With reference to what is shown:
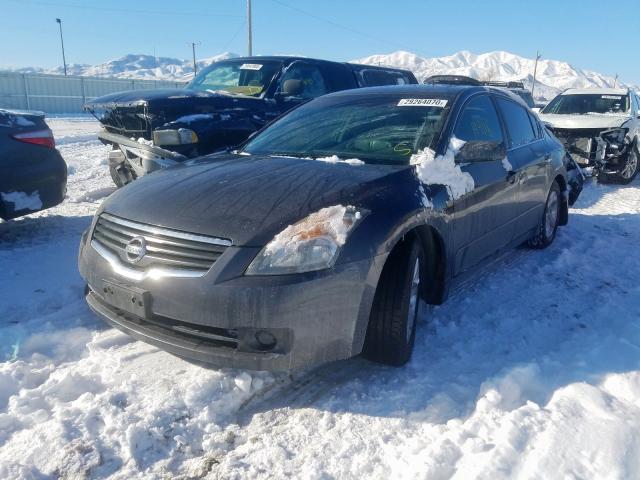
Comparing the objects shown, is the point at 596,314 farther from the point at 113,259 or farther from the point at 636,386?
the point at 113,259

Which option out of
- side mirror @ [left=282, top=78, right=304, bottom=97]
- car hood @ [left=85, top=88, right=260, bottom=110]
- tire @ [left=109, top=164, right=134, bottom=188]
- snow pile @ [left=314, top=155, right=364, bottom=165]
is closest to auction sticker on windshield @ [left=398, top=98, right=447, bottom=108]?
snow pile @ [left=314, top=155, right=364, bottom=165]

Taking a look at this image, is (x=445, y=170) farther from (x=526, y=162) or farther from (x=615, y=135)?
(x=615, y=135)

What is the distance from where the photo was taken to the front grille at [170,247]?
240 cm

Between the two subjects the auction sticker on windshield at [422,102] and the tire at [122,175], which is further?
the tire at [122,175]

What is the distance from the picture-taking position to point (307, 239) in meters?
2.38

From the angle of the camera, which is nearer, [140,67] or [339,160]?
[339,160]

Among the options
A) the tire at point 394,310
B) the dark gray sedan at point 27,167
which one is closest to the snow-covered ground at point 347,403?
the tire at point 394,310

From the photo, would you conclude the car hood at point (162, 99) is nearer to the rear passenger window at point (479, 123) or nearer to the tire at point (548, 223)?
the rear passenger window at point (479, 123)

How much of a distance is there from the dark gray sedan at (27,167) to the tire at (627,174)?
8773 millimetres

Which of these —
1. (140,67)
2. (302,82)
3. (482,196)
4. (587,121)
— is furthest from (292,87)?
(140,67)

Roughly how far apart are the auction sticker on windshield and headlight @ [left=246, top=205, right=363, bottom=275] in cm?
161

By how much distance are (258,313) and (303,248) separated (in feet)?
1.16

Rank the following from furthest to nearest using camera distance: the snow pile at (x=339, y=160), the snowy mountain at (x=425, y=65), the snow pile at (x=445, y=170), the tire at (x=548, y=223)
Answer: the snowy mountain at (x=425, y=65), the tire at (x=548, y=223), the snow pile at (x=339, y=160), the snow pile at (x=445, y=170)

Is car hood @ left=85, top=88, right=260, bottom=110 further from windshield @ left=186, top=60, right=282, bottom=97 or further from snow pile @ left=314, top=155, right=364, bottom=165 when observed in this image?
snow pile @ left=314, top=155, right=364, bottom=165
